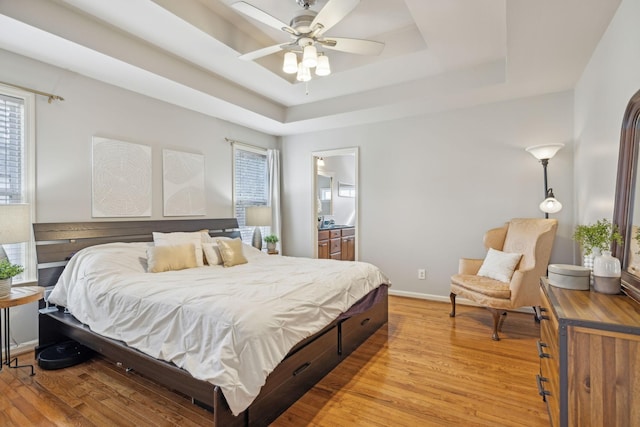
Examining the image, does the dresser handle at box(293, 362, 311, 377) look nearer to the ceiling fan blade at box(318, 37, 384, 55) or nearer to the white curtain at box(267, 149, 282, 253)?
the ceiling fan blade at box(318, 37, 384, 55)

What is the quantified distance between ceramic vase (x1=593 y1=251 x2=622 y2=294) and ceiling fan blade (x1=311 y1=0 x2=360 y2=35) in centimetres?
206

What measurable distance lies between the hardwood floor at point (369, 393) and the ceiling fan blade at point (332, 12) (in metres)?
2.55

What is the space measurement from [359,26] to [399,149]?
1.88 metres

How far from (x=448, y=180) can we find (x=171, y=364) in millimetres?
3751

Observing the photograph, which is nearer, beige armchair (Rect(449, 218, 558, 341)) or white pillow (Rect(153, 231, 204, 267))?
beige armchair (Rect(449, 218, 558, 341))

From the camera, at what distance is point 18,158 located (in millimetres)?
2748

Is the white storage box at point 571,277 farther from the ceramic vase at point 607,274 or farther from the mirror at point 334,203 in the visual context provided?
the mirror at point 334,203

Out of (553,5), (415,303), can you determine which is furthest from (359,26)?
(415,303)

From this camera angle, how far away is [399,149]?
4.55 meters

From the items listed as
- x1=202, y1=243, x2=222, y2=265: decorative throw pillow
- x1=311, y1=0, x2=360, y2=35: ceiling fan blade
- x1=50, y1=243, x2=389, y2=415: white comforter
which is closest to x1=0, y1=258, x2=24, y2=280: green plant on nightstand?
x1=50, y1=243, x2=389, y2=415: white comforter

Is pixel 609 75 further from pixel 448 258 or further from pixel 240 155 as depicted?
pixel 240 155

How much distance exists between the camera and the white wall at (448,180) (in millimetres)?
3668

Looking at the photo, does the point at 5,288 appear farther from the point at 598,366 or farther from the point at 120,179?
the point at 598,366

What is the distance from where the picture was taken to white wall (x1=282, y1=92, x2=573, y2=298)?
12.0 feet
